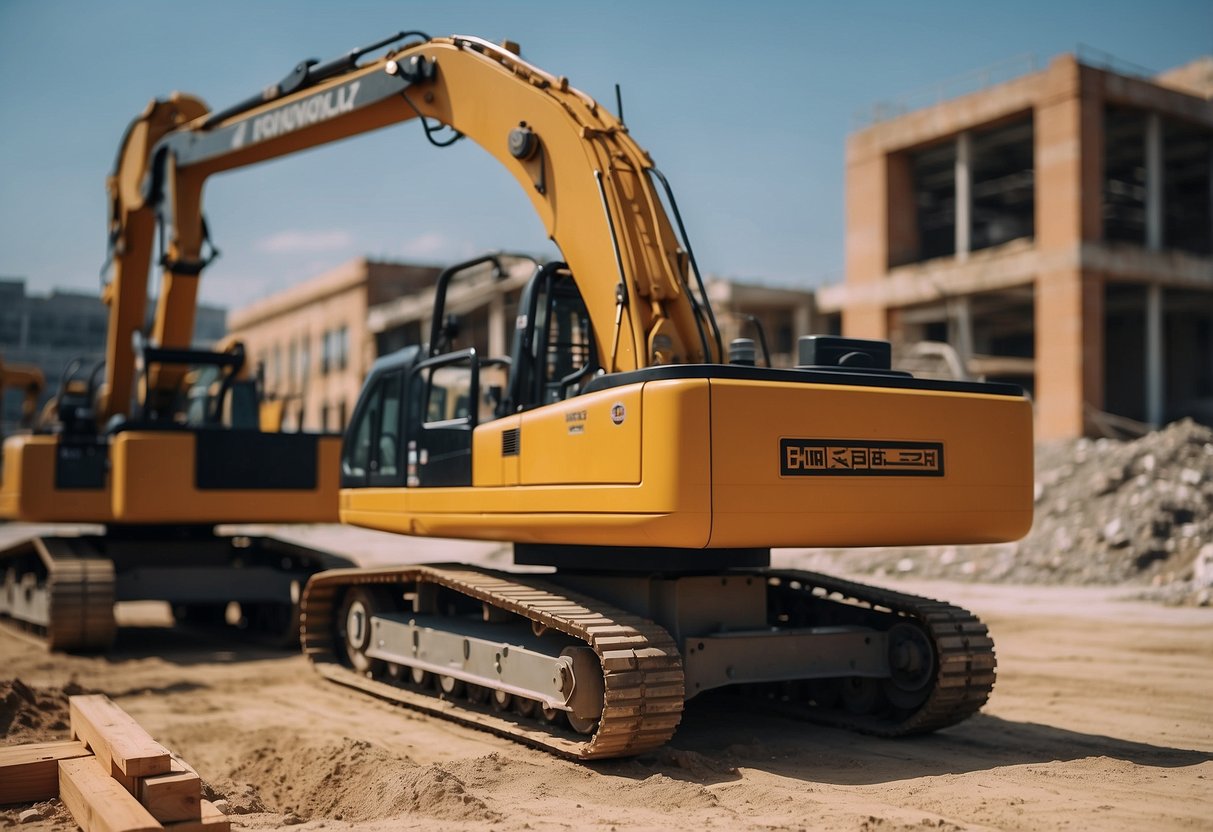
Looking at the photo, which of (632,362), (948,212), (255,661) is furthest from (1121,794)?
(948,212)

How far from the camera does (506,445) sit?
25.0 feet

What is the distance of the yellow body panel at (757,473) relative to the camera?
20.7ft

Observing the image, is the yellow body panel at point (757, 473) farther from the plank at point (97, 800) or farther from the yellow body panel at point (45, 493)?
the yellow body panel at point (45, 493)

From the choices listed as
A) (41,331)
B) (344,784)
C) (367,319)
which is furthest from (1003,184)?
(344,784)

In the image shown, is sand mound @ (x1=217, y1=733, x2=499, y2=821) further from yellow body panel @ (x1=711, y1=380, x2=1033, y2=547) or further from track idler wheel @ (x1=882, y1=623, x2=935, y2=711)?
track idler wheel @ (x1=882, y1=623, x2=935, y2=711)

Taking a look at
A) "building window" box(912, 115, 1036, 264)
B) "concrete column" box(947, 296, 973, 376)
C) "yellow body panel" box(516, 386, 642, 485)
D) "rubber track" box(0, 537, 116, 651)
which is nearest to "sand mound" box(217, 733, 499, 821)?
"yellow body panel" box(516, 386, 642, 485)

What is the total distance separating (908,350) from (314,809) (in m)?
26.2

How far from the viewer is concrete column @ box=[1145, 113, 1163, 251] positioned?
3020 cm

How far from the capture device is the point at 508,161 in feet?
27.6

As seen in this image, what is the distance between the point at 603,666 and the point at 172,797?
222 cm

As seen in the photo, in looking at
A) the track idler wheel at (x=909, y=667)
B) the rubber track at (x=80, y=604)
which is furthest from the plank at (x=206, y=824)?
the rubber track at (x=80, y=604)

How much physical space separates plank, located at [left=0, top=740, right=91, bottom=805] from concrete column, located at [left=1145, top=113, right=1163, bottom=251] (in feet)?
96.4

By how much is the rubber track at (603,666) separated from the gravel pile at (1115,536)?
10016mm

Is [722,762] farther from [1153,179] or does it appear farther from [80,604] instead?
[1153,179]
